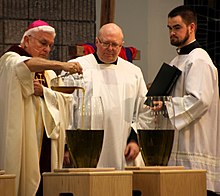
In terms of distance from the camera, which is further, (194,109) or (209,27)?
(209,27)

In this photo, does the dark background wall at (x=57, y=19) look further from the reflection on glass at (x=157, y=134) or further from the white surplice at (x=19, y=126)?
the reflection on glass at (x=157, y=134)

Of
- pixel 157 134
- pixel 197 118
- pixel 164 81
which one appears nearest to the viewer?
pixel 157 134

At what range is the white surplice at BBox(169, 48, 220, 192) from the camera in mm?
5793

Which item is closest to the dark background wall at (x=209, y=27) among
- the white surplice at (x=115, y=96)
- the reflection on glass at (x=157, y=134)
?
the white surplice at (x=115, y=96)

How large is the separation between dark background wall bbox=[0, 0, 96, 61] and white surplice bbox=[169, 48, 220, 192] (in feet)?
7.24

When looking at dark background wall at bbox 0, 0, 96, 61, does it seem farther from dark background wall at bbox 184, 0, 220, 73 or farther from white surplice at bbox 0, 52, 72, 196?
white surplice at bbox 0, 52, 72, 196

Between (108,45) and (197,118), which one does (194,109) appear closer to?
(197,118)

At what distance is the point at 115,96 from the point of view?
5969 mm

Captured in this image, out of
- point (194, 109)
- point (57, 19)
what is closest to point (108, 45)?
point (194, 109)

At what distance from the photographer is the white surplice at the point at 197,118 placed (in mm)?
5793

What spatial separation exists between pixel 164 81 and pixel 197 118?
39 cm

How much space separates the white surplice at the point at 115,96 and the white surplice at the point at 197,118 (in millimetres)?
317

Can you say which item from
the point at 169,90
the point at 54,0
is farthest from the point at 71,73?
the point at 54,0

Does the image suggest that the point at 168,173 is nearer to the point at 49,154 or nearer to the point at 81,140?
the point at 81,140
